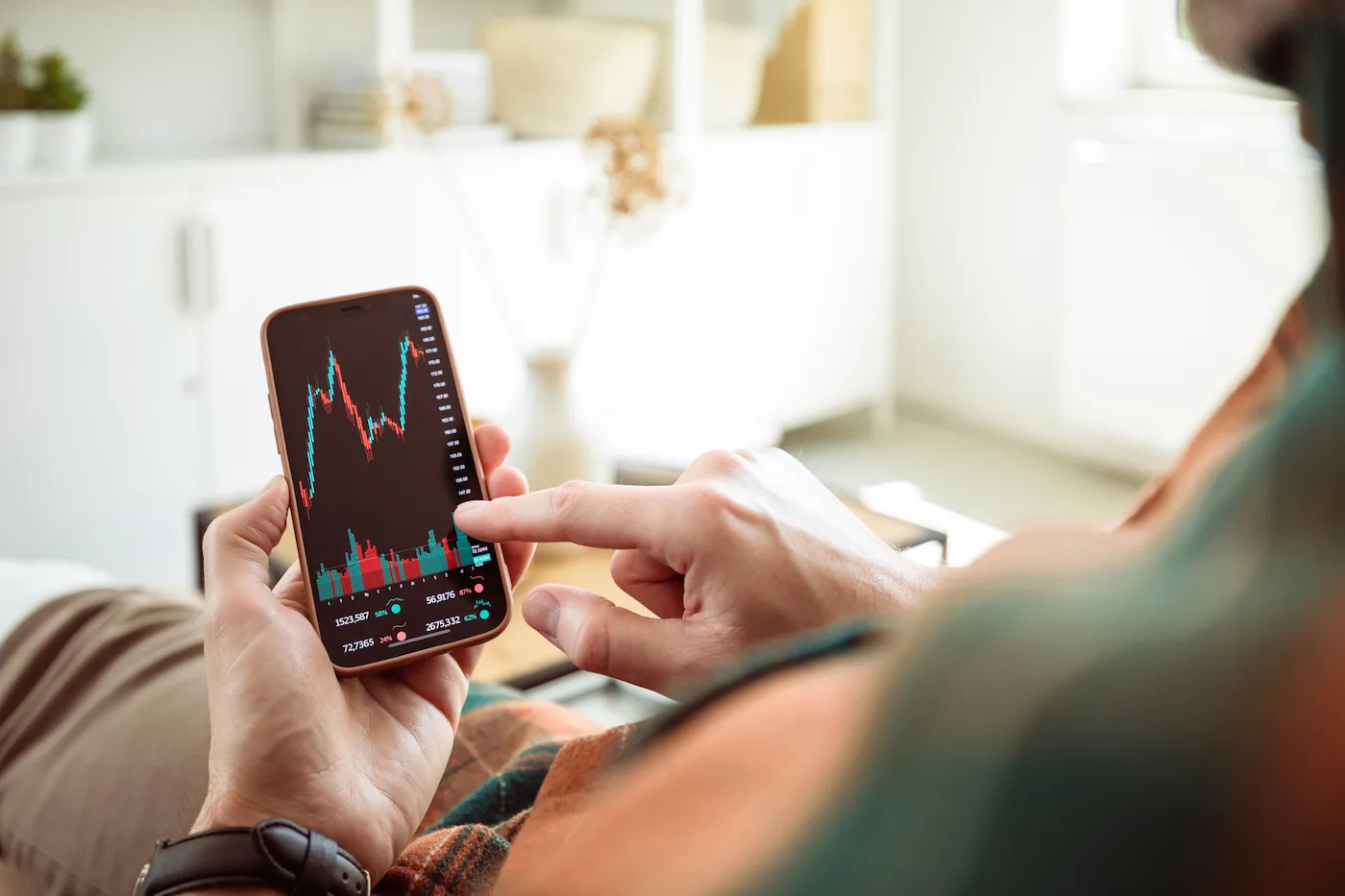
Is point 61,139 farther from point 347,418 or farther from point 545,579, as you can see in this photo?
point 347,418

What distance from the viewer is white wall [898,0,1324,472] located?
2953mm

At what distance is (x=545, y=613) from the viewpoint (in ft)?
2.01

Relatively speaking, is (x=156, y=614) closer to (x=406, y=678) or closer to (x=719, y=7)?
(x=406, y=678)

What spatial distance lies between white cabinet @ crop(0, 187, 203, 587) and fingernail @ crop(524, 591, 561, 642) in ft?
6.35

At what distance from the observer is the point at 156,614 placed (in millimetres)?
920

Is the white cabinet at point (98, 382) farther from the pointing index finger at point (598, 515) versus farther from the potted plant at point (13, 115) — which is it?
the pointing index finger at point (598, 515)

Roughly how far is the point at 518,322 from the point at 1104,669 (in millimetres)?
2835

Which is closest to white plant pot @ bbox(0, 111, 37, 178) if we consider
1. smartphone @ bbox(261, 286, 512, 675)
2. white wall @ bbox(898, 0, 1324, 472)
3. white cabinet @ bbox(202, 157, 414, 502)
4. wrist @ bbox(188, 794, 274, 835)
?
white cabinet @ bbox(202, 157, 414, 502)

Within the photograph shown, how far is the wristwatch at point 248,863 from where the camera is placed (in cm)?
59

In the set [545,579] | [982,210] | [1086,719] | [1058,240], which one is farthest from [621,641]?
Answer: [982,210]

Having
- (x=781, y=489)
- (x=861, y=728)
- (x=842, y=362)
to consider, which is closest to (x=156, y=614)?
(x=781, y=489)

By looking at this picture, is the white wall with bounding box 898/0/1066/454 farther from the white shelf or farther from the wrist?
the wrist

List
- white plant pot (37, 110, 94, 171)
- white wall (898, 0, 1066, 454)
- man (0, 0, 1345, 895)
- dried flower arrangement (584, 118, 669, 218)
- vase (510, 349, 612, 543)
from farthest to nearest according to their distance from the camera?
1. white wall (898, 0, 1066, 454)
2. white plant pot (37, 110, 94, 171)
3. dried flower arrangement (584, 118, 669, 218)
4. vase (510, 349, 612, 543)
5. man (0, 0, 1345, 895)

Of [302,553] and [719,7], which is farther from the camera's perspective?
[719,7]
